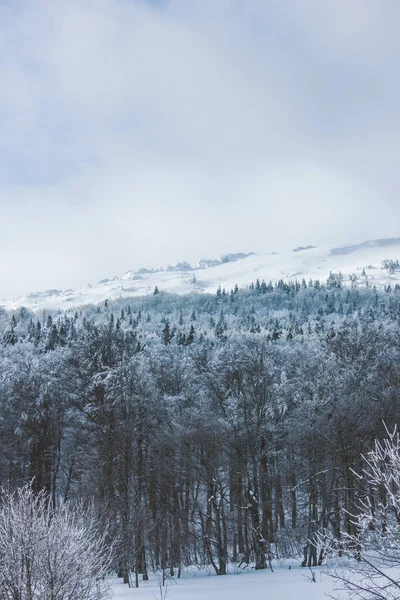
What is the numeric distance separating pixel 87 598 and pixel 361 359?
34515mm

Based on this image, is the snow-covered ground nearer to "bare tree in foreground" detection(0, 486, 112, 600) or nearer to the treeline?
the treeline

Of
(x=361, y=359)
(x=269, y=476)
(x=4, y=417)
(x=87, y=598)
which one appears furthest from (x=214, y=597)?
(x=361, y=359)

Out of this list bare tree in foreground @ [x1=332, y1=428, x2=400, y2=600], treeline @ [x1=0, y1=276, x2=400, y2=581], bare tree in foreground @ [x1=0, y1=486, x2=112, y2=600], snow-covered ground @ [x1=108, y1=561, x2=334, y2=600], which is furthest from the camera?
treeline @ [x1=0, y1=276, x2=400, y2=581]

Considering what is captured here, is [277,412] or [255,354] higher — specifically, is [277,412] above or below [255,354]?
below

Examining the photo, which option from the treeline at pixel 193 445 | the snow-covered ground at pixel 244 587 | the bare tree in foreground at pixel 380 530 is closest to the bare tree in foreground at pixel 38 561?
the bare tree in foreground at pixel 380 530

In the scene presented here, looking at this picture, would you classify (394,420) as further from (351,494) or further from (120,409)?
(120,409)

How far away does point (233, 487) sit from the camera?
3284 centimetres

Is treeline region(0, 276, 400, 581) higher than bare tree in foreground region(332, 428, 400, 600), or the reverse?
bare tree in foreground region(332, 428, 400, 600)

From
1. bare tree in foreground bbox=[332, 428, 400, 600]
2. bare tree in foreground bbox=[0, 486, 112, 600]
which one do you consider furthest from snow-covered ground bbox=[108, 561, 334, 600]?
bare tree in foreground bbox=[0, 486, 112, 600]

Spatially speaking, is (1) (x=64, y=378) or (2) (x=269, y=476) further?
(1) (x=64, y=378)

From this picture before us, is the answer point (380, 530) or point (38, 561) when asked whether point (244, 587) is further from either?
point (38, 561)

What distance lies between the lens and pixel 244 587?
2075 cm

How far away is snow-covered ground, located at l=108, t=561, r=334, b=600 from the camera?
62.2 ft

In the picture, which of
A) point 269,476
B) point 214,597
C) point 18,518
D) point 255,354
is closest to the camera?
point 18,518
